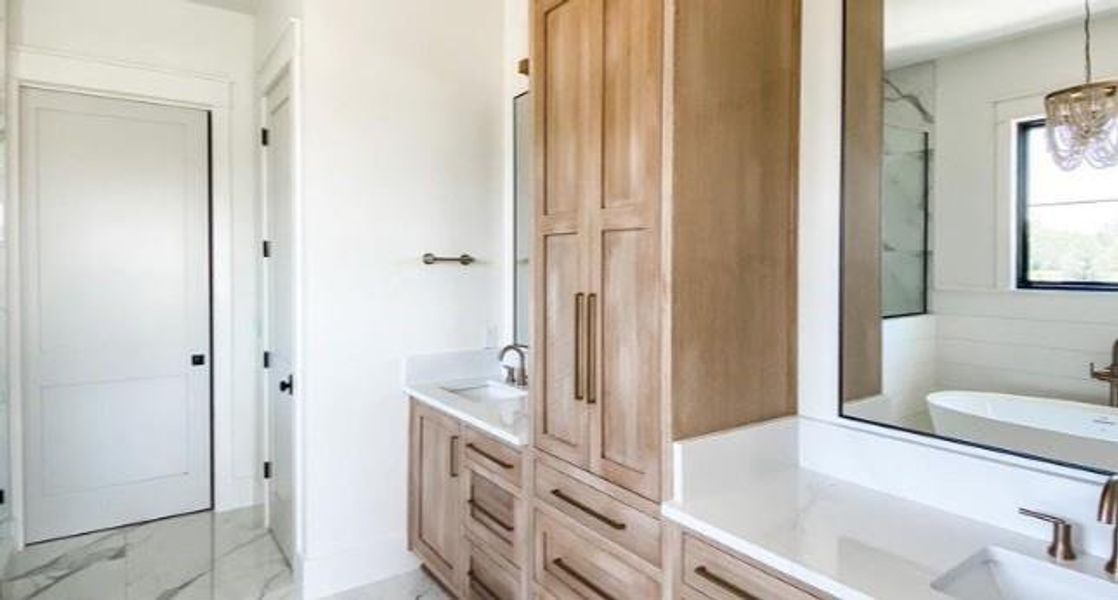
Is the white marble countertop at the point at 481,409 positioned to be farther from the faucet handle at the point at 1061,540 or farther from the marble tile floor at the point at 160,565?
the faucet handle at the point at 1061,540

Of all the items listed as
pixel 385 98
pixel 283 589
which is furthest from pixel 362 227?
pixel 283 589

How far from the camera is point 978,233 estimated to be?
156cm

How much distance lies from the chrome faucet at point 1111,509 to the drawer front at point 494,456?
1.50m

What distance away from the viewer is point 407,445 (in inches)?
116

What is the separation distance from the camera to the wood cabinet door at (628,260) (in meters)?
1.57

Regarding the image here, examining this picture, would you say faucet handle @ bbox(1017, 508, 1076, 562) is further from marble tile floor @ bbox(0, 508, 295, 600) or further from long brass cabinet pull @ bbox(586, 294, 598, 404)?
marble tile floor @ bbox(0, 508, 295, 600)

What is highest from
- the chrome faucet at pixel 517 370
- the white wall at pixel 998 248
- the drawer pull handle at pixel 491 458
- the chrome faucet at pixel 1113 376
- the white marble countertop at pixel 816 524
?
the white wall at pixel 998 248

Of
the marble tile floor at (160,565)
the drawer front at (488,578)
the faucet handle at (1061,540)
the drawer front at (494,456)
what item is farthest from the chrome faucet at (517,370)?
the faucet handle at (1061,540)

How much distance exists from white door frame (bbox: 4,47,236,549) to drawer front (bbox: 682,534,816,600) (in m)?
3.19

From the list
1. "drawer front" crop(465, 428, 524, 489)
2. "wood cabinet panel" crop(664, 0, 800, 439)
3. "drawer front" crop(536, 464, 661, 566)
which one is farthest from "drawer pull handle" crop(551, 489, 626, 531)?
"wood cabinet panel" crop(664, 0, 800, 439)

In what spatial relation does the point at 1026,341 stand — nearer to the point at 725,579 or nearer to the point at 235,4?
the point at 725,579

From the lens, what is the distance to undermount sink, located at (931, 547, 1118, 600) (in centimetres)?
117

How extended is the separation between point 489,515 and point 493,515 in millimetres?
30

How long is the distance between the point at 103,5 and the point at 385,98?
5.97 ft
